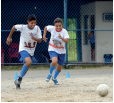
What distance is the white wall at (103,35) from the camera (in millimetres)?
12500

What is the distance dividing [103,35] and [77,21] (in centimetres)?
156

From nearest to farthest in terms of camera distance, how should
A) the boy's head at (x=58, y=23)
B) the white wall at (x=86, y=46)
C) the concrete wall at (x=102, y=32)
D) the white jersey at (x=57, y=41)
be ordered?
the boy's head at (x=58, y=23) < the white jersey at (x=57, y=41) < the concrete wall at (x=102, y=32) < the white wall at (x=86, y=46)

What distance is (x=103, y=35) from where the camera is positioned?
41.4ft

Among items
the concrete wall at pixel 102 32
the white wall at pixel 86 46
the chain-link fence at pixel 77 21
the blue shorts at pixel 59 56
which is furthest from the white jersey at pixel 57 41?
the white wall at pixel 86 46

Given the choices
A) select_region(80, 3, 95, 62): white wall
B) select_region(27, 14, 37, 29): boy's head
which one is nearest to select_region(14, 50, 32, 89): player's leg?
select_region(27, 14, 37, 29): boy's head

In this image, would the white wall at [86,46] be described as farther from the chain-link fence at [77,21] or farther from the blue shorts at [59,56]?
the blue shorts at [59,56]

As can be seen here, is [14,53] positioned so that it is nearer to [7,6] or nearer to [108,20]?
[7,6]

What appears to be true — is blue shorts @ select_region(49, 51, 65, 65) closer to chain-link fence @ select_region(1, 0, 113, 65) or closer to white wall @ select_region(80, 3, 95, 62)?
chain-link fence @ select_region(1, 0, 113, 65)

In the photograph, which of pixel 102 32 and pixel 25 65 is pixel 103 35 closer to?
pixel 102 32

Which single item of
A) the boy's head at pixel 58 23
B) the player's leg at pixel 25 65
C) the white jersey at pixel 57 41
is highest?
the boy's head at pixel 58 23

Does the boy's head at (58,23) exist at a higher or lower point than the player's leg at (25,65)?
higher

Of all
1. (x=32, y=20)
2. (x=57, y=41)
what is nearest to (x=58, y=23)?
(x=57, y=41)

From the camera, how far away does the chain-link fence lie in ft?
41.2

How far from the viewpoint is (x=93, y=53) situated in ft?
42.8
